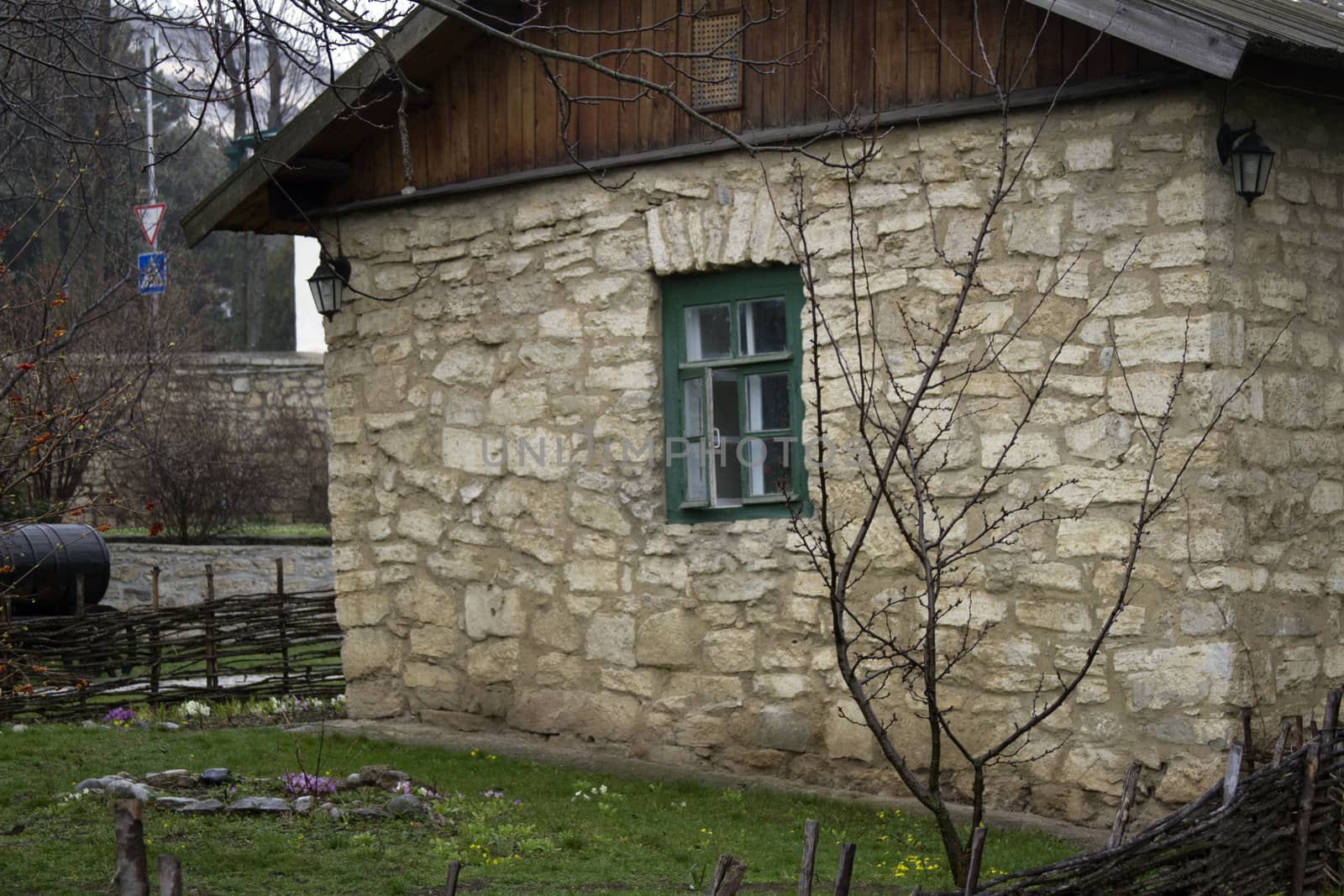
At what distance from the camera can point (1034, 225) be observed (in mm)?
7367

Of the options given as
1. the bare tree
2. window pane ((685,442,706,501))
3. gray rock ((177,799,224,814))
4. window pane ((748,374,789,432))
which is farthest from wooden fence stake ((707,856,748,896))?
window pane ((685,442,706,501))

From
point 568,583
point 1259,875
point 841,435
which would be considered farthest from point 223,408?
point 1259,875

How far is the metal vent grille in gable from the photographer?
8.28m

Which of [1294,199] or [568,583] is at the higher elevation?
[1294,199]

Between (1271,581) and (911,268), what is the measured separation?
2132 millimetres

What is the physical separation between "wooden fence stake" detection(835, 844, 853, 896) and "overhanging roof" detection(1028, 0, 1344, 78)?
379cm

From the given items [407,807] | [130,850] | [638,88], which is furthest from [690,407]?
[130,850]

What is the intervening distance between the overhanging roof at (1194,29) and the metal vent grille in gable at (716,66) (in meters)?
1.75

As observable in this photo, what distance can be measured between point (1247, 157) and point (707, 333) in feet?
9.22

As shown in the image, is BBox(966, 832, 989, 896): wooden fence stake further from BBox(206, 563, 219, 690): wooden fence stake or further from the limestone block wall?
BBox(206, 563, 219, 690): wooden fence stake

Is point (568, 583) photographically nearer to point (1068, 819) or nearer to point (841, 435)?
point (841, 435)

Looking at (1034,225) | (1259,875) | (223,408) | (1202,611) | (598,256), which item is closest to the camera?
(1259,875)

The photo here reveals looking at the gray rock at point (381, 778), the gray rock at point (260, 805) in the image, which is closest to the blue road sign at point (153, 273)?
the gray rock at point (381, 778)

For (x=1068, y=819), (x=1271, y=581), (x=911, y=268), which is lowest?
(x=1068, y=819)
